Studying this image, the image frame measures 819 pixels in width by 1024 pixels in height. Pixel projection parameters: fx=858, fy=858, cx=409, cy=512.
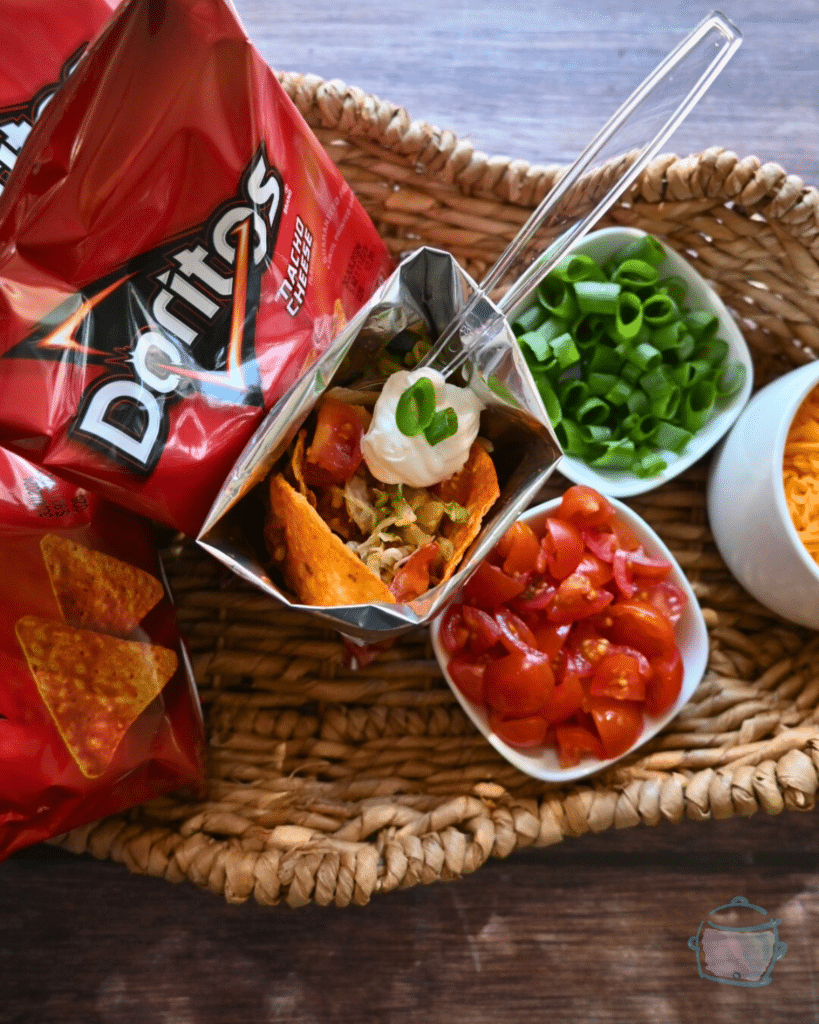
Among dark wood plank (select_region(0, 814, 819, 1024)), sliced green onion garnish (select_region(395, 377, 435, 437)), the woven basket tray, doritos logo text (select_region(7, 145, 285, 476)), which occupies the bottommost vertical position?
→ dark wood plank (select_region(0, 814, 819, 1024))

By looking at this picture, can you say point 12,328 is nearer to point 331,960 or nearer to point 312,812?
point 312,812

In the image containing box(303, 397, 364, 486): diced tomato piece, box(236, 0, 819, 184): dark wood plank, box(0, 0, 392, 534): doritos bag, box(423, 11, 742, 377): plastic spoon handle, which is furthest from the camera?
box(236, 0, 819, 184): dark wood plank

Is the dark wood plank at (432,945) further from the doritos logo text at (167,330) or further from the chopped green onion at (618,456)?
the doritos logo text at (167,330)

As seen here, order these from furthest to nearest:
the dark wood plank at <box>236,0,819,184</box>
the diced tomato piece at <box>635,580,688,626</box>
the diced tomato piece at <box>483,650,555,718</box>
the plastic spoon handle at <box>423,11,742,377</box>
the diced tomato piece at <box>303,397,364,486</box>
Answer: the dark wood plank at <box>236,0,819,184</box> → the diced tomato piece at <box>635,580,688,626</box> → the diced tomato piece at <box>483,650,555,718</box> → the diced tomato piece at <box>303,397,364,486</box> → the plastic spoon handle at <box>423,11,742,377</box>

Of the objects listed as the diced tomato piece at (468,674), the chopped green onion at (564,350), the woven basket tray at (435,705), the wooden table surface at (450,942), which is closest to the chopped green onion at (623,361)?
the chopped green onion at (564,350)

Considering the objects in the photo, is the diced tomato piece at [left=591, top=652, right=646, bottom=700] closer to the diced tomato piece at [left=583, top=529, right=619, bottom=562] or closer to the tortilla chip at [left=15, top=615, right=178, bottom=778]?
the diced tomato piece at [left=583, top=529, right=619, bottom=562]


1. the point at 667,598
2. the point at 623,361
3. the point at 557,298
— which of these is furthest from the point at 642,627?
the point at 557,298

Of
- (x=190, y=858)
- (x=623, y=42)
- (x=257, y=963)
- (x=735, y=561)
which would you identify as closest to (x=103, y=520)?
(x=190, y=858)

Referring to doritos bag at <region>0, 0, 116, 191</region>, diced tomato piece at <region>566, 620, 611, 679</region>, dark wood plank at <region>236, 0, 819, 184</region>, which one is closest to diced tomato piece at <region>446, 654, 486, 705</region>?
diced tomato piece at <region>566, 620, 611, 679</region>
